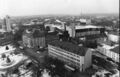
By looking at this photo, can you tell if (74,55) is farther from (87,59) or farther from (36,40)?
(36,40)

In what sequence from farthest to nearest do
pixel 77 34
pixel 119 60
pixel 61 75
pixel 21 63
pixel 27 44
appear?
1. pixel 77 34
2. pixel 27 44
3. pixel 21 63
4. pixel 119 60
5. pixel 61 75

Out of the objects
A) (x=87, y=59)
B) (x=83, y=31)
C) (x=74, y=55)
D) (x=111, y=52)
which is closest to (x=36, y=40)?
(x=74, y=55)

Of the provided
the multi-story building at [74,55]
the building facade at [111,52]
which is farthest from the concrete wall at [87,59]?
the building facade at [111,52]

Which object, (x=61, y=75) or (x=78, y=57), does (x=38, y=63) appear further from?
(x=78, y=57)

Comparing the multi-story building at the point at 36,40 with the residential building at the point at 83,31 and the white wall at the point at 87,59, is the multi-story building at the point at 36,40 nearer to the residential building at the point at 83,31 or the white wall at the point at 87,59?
the residential building at the point at 83,31

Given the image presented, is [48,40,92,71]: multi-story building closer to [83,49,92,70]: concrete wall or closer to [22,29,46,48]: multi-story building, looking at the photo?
[83,49,92,70]: concrete wall

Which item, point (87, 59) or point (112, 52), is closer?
point (87, 59)

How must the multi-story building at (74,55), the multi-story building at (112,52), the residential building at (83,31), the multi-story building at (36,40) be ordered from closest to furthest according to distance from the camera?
the multi-story building at (74,55) → the multi-story building at (112,52) → the multi-story building at (36,40) → the residential building at (83,31)

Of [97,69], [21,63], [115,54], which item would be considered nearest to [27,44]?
[21,63]
